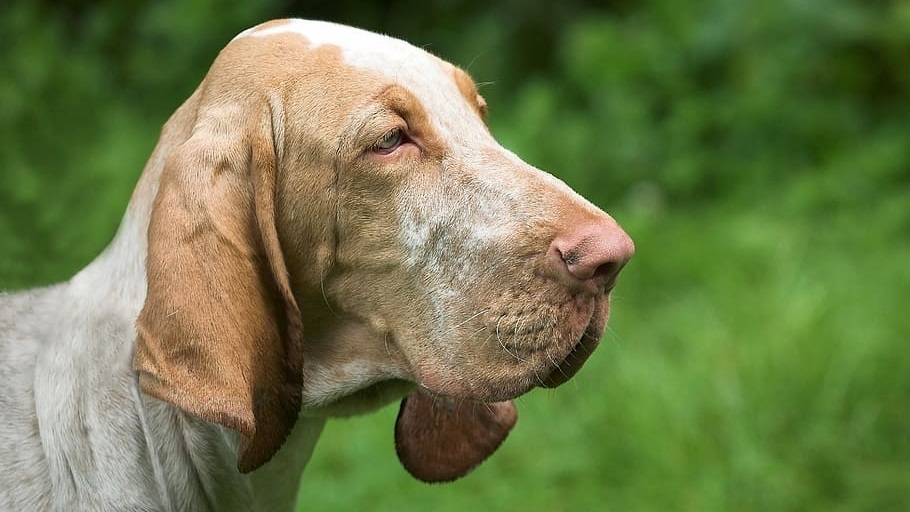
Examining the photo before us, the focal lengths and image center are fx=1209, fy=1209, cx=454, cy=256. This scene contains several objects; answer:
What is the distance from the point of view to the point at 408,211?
8.26 feet

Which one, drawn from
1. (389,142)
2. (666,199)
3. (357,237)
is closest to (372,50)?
(389,142)

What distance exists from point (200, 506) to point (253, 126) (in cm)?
82

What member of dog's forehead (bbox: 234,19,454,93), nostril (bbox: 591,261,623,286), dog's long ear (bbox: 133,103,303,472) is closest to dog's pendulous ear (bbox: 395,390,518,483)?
dog's long ear (bbox: 133,103,303,472)

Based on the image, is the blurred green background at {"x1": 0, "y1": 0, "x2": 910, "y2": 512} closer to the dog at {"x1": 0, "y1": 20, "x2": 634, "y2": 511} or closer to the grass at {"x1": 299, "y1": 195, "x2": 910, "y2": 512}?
the grass at {"x1": 299, "y1": 195, "x2": 910, "y2": 512}

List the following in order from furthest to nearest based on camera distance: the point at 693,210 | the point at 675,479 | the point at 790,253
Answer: the point at 693,210
the point at 790,253
the point at 675,479

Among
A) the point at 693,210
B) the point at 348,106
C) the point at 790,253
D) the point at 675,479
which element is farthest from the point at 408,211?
the point at 693,210

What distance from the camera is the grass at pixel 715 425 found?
4438 millimetres

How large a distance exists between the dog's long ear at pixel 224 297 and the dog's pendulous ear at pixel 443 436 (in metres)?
0.53

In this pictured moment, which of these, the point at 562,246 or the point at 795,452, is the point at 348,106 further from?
the point at 795,452

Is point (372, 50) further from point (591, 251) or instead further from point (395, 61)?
point (591, 251)

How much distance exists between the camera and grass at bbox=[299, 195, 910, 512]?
175 inches

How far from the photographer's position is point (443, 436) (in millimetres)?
3018

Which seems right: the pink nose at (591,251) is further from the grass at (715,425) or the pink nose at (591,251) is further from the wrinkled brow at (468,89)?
the grass at (715,425)

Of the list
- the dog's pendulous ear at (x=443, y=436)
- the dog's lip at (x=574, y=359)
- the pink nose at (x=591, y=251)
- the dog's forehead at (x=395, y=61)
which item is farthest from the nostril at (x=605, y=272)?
the dog's pendulous ear at (x=443, y=436)
